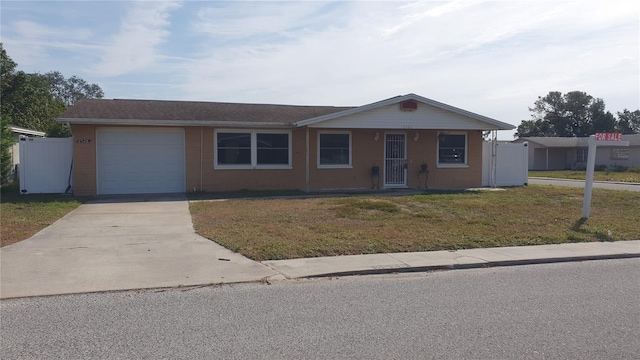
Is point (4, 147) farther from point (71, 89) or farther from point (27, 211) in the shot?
point (71, 89)

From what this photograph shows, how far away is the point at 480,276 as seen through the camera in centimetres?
783

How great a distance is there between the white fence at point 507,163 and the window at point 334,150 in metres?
6.95

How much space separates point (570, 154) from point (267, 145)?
129ft

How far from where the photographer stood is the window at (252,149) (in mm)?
19625

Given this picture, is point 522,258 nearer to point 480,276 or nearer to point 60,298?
point 480,276

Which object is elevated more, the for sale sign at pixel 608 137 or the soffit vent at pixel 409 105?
the soffit vent at pixel 409 105

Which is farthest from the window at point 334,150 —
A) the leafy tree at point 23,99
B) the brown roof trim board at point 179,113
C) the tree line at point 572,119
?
the tree line at point 572,119

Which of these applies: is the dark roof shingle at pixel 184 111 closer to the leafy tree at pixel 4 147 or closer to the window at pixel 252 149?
the window at pixel 252 149

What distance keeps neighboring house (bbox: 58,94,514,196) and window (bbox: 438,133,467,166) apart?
0.04 m

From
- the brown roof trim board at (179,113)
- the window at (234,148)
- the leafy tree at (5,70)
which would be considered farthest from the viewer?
the leafy tree at (5,70)

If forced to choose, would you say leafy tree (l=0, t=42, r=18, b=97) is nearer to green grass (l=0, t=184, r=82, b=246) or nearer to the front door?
green grass (l=0, t=184, r=82, b=246)

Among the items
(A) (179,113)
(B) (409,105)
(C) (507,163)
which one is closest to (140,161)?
(A) (179,113)

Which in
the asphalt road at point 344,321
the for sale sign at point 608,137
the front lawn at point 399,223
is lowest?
the asphalt road at point 344,321

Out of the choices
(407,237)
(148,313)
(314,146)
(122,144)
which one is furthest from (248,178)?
(148,313)
